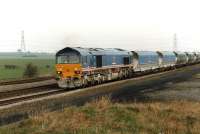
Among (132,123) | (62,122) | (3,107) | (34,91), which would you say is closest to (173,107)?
(132,123)

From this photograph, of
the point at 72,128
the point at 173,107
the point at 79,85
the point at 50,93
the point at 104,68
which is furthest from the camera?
the point at 104,68

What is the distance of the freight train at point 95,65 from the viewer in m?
31.7

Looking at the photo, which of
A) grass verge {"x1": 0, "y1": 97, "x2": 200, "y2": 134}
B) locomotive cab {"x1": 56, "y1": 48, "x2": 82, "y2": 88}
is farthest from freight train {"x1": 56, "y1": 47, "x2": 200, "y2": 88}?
grass verge {"x1": 0, "y1": 97, "x2": 200, "y2": 134}

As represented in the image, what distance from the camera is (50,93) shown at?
91.8 ft

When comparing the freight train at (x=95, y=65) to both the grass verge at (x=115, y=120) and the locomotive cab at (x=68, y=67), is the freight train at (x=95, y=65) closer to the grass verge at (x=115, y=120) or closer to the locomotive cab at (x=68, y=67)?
the locomotive cab at (x=68, y=67)

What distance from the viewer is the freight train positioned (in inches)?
1247

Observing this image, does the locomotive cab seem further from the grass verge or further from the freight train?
the grass verge

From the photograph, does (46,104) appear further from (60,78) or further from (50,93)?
(60,78)

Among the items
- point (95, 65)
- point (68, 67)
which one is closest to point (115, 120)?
point (68, 67)

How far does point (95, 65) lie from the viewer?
115ft

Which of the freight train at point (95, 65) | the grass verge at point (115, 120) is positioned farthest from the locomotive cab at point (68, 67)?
the grass verge at point (115, 120)

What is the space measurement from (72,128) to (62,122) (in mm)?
1239

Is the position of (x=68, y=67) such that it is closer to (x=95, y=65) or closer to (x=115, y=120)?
(x=95, y=65)

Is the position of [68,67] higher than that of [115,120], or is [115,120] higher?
[68,67]
